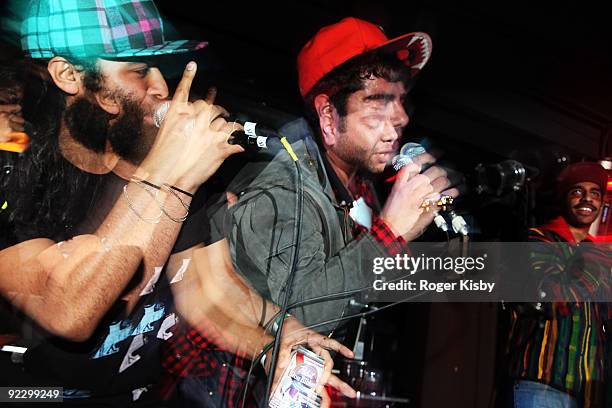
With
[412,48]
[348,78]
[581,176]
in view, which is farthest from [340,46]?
[581,176]

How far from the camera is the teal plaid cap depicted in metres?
1.38

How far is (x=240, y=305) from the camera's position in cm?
173

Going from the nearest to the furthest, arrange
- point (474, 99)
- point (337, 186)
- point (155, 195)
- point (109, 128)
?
point (155, 195) < point (109, 128) < point (337, 186) < point (474, 99)

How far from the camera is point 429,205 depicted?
166cm

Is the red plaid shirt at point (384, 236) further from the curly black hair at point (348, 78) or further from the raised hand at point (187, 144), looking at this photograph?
the raised hand at point (187, 144)

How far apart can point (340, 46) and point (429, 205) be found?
1.95 feet

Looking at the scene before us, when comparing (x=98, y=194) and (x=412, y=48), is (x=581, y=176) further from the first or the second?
(x=98, y=194)

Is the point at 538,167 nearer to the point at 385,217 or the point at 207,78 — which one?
the point at 385,217

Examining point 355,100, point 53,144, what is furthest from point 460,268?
point 53,144

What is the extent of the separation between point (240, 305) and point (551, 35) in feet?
5.48

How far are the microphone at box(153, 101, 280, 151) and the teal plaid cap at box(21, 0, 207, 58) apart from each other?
0.17 m

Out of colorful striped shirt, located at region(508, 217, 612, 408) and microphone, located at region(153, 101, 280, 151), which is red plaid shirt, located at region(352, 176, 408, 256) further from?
colorful striped shirt, located at region(508, 217, 612, 408)

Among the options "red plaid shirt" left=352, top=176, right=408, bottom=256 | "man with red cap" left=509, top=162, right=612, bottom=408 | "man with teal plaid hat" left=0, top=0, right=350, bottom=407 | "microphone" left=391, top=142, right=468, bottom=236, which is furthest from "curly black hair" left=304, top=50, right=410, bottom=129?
"man with red cap" left=509, top=162, right=612, bottom=408

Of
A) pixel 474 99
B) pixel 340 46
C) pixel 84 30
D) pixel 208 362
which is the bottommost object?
pixel 208 362
